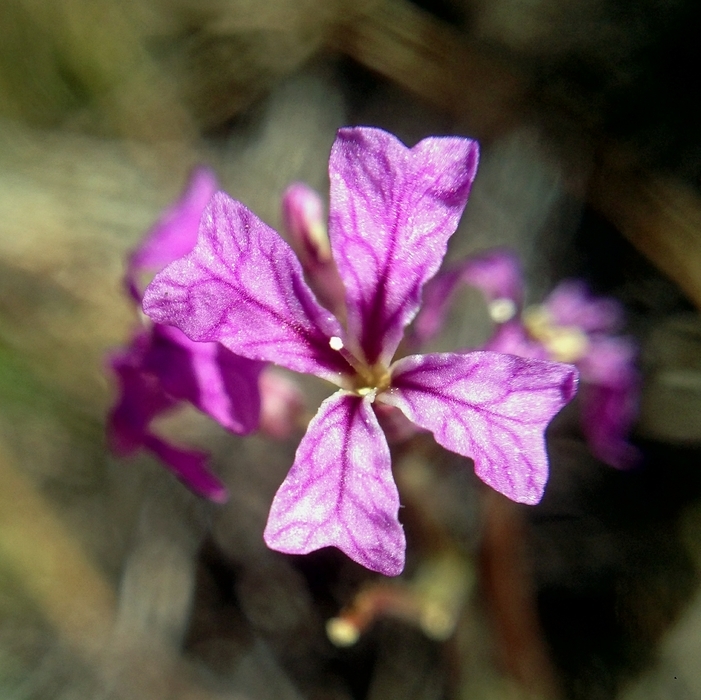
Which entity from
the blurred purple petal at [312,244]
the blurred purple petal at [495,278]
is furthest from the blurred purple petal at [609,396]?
the blurred purple petal at [312,244]

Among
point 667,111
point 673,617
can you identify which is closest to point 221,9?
point 667,111

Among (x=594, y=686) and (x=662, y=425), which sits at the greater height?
(x=662, y=425)

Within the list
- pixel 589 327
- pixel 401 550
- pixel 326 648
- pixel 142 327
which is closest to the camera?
pixel 401 550

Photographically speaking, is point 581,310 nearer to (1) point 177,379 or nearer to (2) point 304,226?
(2) point 304,226

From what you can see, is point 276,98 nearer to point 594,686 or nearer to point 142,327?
point 142,327

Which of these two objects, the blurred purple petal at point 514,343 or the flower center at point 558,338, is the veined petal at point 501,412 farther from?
the flower center at point 558,338

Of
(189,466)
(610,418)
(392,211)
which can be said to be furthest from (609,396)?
(189,466)

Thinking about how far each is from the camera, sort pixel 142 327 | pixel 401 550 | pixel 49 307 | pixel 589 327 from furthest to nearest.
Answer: pixel 49 307, pixel 589 327, pixel 142 327, pixel 401 550
